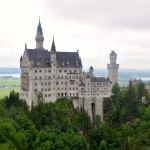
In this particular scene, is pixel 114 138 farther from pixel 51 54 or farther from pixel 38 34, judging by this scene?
pixel 38 34

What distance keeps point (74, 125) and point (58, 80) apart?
16156mm

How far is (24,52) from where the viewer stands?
104312 millimetres

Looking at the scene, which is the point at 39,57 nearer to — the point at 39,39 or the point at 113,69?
the point at 39,39

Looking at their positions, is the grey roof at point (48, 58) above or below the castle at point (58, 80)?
above

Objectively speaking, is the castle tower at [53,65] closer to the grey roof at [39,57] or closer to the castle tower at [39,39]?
the grey roof at [39,57]

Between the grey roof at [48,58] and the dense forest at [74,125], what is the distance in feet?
34.3

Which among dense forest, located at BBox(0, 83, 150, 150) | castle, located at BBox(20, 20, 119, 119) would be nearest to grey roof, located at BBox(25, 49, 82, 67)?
castle, located at BBox(20, 20, 119, 119)

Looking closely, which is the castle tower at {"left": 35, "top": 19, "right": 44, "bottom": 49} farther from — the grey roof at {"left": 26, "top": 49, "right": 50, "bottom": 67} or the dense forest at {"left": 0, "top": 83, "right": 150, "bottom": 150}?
the dense forest at {"left": 0, "top": 83, "right": 150, "bottom": 150}

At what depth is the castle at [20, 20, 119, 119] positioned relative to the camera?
101125 millimetres

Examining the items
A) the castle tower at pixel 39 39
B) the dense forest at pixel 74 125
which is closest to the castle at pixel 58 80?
the castle tower at pixel 39 39

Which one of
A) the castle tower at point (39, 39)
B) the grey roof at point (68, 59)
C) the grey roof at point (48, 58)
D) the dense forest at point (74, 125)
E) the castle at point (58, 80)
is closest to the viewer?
the dense forest at point (74, 125)

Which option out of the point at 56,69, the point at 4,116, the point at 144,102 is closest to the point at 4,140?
the point at 4,116

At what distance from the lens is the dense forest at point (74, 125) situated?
3236 inches

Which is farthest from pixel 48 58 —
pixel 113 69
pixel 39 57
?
pixel 113 69
